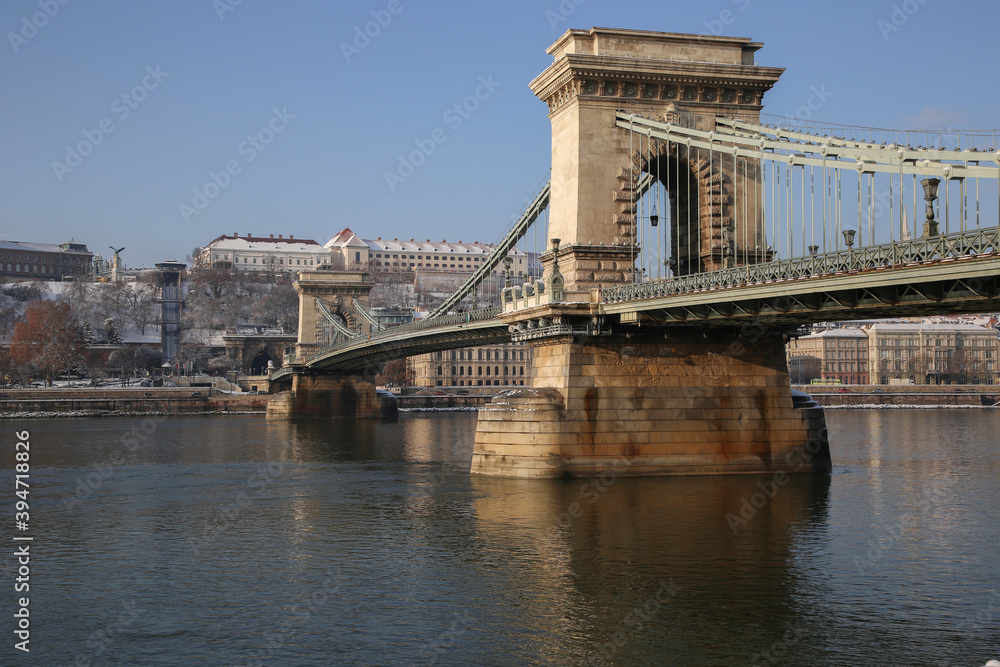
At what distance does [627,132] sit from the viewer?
34.6 meters

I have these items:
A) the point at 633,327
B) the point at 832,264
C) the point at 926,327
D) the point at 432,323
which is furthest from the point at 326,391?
the point at 926,327

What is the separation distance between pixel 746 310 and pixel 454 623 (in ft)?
47.0

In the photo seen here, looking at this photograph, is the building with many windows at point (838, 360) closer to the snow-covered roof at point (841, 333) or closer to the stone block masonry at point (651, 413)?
the snow-covered roof at point (841, 333)

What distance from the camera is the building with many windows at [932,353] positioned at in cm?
13538

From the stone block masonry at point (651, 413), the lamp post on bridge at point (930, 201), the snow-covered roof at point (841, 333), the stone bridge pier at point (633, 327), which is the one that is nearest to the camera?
the lamp post on bridge at point (930, 201)

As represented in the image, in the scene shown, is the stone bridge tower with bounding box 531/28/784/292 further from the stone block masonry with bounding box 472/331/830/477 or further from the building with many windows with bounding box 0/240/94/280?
the building with many windows with bounding box 0/240/94/280

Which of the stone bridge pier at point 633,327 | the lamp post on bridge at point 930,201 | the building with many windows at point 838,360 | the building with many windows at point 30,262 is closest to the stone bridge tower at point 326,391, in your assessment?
the stone bridge pier at point 633,327

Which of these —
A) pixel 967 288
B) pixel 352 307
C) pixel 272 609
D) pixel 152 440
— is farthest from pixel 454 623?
pixel 352 307

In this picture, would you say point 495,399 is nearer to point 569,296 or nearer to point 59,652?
point 569,296

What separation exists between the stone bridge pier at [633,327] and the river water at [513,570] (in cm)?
112

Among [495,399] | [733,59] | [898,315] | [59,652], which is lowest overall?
[59,652]

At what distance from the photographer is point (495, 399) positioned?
33188mm

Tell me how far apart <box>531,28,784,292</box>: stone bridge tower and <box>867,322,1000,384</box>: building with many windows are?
10822 centimetres

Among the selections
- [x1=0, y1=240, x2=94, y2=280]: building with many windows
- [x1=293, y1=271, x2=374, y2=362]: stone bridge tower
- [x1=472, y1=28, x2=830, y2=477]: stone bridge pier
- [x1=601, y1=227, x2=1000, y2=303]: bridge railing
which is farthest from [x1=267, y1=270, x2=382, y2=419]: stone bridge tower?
[x1=0, y1=240, x2=94, y2=280]: building with many windows
